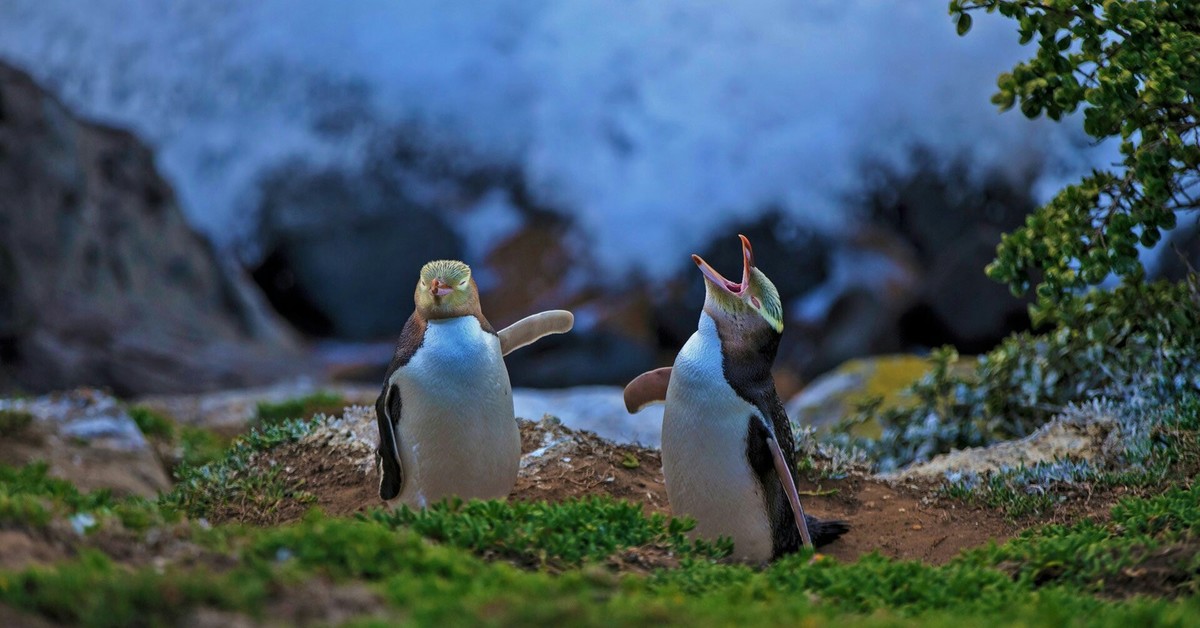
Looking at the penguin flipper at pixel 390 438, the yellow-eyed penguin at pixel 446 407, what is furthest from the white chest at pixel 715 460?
the penguin flipper at pixel 390 438

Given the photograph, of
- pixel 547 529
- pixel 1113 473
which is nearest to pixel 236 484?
pixel 547 529

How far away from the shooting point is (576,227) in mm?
19078

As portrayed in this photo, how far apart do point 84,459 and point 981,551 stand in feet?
19.4

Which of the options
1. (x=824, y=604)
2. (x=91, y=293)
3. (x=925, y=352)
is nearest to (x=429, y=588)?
(x=824, y=604)

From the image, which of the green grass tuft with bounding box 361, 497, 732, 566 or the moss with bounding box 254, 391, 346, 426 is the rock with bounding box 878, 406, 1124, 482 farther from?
the moss with bounding box 254, 391, 346, 426

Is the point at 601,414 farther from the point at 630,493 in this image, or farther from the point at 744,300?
the point at 744,300

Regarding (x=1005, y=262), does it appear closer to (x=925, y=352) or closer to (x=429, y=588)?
(x=429, y=588)

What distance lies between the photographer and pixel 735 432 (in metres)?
4.94

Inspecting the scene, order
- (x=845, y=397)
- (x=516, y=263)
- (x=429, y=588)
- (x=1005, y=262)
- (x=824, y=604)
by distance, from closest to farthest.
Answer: (x=429, y=588) → (x=824, y=604) → (x=1005, y=262) → (x=845, y=397) → (x=516, y=263)

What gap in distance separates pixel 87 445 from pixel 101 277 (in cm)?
768

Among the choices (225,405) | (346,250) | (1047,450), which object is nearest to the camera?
(1047,450)

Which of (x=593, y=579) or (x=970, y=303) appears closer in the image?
(x=593, y=579)

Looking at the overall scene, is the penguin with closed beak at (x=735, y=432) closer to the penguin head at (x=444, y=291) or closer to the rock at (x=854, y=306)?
the penguin head at (x=444, y=291)

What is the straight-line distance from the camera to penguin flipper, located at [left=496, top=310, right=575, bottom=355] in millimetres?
5621
